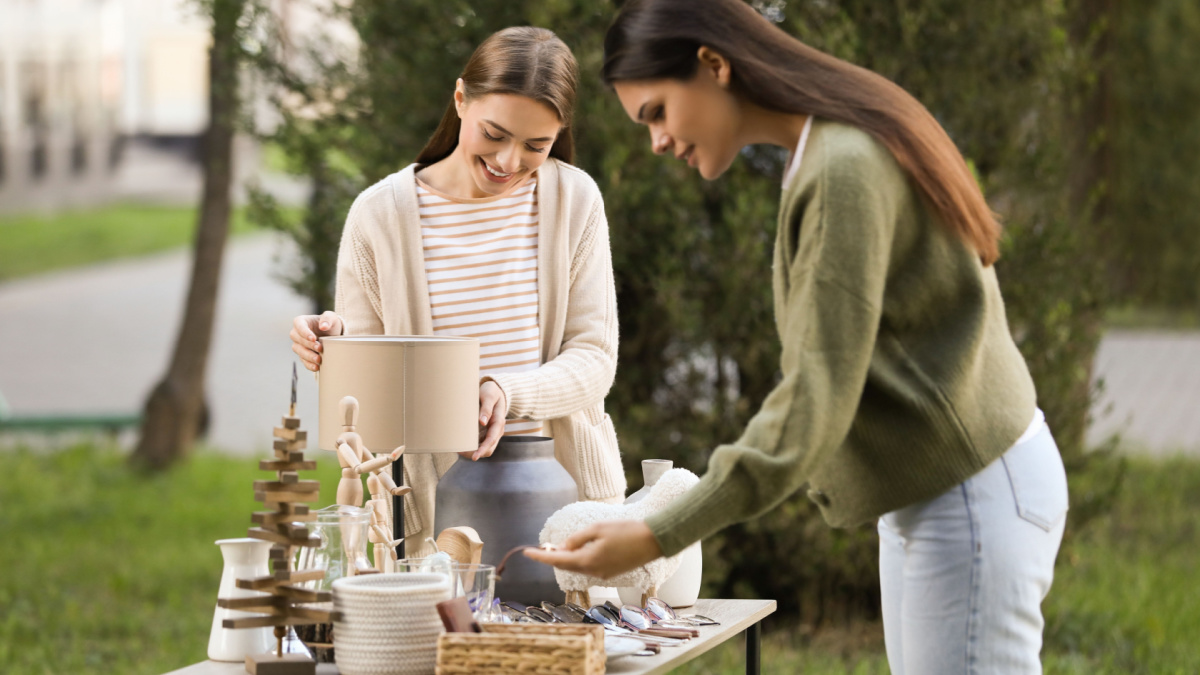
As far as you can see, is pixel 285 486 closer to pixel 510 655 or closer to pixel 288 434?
pixel 288 434

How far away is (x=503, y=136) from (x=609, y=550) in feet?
3.51

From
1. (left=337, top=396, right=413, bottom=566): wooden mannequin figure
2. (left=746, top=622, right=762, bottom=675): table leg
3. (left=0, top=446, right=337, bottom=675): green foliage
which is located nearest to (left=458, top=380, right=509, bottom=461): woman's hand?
(left=337, top=396, right=413, bottom=566): wooden mannequin figure

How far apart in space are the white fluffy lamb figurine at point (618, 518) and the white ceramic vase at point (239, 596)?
0.48m

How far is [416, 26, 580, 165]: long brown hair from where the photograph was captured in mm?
2615

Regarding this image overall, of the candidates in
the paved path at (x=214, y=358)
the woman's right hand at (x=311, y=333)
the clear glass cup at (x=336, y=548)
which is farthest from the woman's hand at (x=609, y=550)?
the paved path at (x=214, y=358)

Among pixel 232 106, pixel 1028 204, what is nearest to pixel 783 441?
pixel 1028 204

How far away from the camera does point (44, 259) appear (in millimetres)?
21828

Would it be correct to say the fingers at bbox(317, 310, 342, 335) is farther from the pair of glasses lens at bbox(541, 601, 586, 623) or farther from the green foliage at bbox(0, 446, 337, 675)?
the green foliage at bbox(0, 446, 337, 675)

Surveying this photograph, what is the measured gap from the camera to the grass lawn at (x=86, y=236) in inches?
857

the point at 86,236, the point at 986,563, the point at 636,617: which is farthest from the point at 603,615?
the point at 86,236

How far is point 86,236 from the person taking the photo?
23406 millimetres

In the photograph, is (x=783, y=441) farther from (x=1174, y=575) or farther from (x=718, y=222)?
(x=1174, y=575)

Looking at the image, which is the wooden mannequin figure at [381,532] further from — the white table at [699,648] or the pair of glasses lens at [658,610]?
the pair of glasses lens at [658,610]

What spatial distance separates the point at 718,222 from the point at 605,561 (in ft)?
10.5
